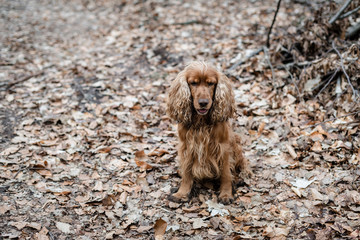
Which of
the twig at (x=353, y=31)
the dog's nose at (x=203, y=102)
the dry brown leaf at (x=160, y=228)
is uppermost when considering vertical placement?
the twig at (x=353, y=31)

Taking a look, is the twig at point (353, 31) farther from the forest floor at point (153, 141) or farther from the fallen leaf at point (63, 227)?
the fallen leaf at point (63, 227)

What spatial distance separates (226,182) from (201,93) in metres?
1.21

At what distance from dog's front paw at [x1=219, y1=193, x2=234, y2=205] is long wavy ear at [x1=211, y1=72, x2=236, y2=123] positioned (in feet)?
3.13

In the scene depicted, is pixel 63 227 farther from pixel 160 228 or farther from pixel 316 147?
pixel 316 147

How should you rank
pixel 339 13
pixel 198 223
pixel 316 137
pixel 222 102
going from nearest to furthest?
1. pixel 198 223
2. pixel 222 102
3. pixel 316 137
4. pixel 339 13

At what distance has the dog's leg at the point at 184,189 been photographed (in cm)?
394

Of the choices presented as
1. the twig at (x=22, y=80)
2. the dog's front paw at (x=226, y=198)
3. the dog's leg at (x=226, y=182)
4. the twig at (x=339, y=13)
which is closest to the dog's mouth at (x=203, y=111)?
the dog's leg at (x=226, y=182)

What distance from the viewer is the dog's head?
11.9ft

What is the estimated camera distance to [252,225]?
11.4 feet

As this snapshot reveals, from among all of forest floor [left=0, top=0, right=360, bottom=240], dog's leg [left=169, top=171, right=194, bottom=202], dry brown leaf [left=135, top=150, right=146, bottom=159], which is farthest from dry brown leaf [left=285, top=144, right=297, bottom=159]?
dry brown leaf [left=135, top=150, right=146, bottom=159]

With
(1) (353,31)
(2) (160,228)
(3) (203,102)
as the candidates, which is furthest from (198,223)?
(1) (353,31)

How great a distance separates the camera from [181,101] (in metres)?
3.72

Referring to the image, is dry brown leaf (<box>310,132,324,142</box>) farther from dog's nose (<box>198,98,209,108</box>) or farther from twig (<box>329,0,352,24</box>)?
twig (<box>329,0,352,24</box>)

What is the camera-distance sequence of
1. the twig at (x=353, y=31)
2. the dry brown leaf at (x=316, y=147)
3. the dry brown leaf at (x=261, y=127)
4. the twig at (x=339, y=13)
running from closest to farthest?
the dry brown leaf at (x=316, y=147)
the dry brown leaf at (x=261, y=127)
the twig at (x=339, y=13)
the twig at (x=353, y=31)
